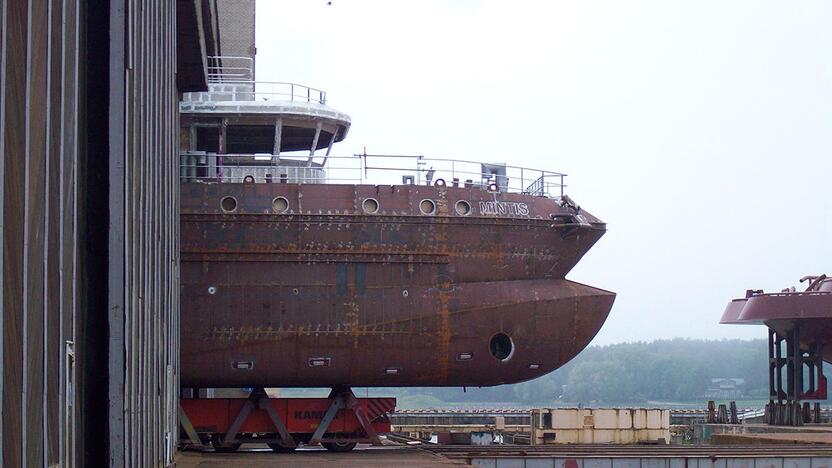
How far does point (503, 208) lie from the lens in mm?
25844

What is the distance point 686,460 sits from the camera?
67.6ft

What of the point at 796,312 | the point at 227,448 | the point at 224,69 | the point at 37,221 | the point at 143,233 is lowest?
the point at 227,448

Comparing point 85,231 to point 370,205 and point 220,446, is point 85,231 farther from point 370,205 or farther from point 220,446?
point 370,205

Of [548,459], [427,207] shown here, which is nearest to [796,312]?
[427,207]

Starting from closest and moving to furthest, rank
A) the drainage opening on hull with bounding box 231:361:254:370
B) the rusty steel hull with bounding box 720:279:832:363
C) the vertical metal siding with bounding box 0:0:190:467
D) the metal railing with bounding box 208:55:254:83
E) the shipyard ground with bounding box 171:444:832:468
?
the vertical metal siding with bounding box 0:0:190:467 < the shipyard ground with bounding box 171:444:832:468 < the drainage opening on hull with bounding box 231:361:254:370 < the metal railing with bounding box 208:55:254:83 < the rusty steel hull with bounding box 720:279:832:363

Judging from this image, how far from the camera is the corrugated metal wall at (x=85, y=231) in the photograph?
6883mm

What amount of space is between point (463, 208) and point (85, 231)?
15.3 meters

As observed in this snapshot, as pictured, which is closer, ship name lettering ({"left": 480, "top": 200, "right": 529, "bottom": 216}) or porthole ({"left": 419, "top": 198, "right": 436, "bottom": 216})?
porthole ({"left": 419, "top": 198, "right": 436, "bottom": 216})

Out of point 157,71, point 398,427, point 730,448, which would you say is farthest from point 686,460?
point 398,427

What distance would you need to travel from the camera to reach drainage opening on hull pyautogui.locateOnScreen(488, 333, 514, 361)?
2559 cm

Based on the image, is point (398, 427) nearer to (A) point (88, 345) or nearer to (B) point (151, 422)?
(B) point (151, 422)

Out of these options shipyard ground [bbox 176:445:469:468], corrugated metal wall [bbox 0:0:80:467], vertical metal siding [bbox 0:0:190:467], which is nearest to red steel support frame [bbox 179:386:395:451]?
shipyard ground [bbox 176:445:469:468]

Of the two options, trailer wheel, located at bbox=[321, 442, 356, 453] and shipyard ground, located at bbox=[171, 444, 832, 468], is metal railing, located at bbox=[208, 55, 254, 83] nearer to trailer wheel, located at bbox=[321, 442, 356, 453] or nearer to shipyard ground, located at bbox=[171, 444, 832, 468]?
trailer wheel, located at bbox=[321, 442, 356, 453]

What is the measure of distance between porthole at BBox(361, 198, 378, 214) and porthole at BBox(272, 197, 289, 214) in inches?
65.3
